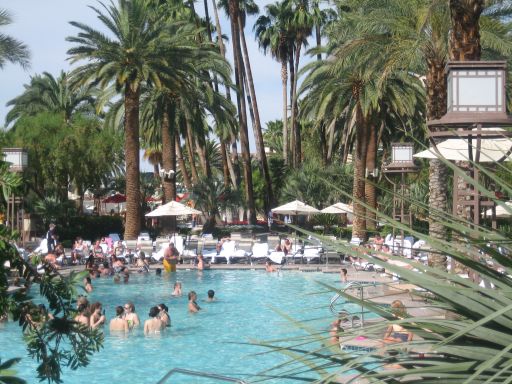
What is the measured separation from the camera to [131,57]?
30.9 metres

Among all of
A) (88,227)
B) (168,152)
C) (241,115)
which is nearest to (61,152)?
(88,227)

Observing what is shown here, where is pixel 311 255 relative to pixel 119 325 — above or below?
above

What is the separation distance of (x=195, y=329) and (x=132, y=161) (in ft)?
55.1

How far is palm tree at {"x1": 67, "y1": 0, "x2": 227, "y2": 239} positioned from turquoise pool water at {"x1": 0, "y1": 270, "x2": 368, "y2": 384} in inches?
307

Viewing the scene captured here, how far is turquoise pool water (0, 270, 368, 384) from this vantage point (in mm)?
12602

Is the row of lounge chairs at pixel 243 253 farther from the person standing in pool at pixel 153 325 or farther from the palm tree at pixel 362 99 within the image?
the person standing in pool at pixel 153 325

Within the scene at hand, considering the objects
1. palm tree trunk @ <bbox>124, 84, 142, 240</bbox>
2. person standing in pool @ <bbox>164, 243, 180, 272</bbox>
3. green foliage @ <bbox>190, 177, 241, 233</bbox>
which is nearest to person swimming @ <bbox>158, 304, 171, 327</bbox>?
person standing in pool @ <bbox>164, 243, 180, 272</bbox>

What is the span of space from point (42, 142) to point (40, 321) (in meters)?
36.8

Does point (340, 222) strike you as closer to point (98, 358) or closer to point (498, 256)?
point (98, 358)

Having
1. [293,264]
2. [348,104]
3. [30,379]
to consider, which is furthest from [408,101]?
[30,379]

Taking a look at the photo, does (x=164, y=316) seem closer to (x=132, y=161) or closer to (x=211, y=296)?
(x=211, y=296)

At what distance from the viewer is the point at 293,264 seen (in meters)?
27.9

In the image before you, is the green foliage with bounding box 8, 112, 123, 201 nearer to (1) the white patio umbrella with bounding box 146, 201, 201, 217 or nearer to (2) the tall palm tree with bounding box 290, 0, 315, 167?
(1) the white patio umbrella with bounding box 146, 201, 201, 217

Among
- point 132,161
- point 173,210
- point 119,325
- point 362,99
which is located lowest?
point 119,325
